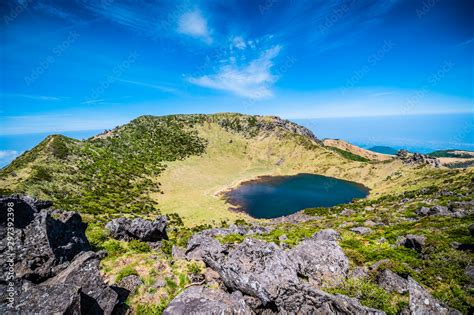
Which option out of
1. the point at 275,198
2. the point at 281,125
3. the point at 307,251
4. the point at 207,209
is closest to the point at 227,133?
the point at 281,125

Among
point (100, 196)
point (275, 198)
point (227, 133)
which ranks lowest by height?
point (275, 198)

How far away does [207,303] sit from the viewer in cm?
1044

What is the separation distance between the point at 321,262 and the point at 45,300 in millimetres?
14320

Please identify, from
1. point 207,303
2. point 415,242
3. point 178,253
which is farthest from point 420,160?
point 207,303

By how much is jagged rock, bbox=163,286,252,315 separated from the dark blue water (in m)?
53.8

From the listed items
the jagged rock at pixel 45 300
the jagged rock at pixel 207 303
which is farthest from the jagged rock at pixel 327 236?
the jagged rock at pixel 45 300

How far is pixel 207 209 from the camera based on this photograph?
65625 millimetres

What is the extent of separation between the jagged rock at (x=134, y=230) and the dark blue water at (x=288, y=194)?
42.0 metres

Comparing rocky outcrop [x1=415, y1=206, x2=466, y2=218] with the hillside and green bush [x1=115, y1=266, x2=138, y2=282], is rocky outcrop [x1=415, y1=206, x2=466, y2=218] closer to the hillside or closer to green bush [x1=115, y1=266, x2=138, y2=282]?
green bush [x1=115, y1=266, x2=138, y2=282]

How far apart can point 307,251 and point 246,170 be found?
121066 millimetres

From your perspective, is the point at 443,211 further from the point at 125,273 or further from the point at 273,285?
the point at 125,273

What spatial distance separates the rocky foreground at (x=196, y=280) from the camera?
354 inches

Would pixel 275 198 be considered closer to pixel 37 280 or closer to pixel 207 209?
pixel 207 209

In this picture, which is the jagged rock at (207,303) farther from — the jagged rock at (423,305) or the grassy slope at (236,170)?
the grassy slope at (236,170)
